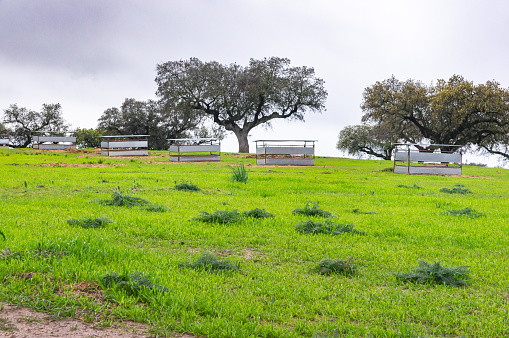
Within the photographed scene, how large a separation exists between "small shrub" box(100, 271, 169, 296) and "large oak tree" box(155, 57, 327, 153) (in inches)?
1676

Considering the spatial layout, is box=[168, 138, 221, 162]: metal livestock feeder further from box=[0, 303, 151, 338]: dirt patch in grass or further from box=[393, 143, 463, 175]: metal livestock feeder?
box=[0, 303, 151, 338]: dirt patch in grass

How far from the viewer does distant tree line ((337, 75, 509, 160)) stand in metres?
37.2

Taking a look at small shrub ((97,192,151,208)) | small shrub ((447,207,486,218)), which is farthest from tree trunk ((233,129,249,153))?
small shrub ((447,207,486,218))

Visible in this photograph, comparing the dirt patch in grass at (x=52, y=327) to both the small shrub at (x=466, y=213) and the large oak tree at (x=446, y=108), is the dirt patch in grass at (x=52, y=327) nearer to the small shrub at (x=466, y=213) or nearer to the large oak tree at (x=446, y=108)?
the small shrub at (x=466, y=213)

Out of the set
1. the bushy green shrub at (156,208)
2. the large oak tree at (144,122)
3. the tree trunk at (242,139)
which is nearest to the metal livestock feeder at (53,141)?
the large oak tree at (144,122)

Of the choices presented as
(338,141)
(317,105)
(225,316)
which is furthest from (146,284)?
(338,141)

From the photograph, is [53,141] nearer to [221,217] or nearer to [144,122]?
[144,122]

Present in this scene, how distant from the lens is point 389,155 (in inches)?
2297

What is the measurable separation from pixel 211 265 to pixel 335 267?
60.0 inches

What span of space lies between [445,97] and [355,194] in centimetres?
2848

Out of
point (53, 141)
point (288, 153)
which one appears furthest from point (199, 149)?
point (53, 141)

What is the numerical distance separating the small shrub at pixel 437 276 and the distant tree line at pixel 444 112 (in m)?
35.9

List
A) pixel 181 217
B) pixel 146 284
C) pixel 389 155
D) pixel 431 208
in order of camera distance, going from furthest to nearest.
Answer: pixel 389 155, pixel 431 208, pixel 181 217, pixel 146 284

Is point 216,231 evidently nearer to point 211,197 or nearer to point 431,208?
→ point 211,197
